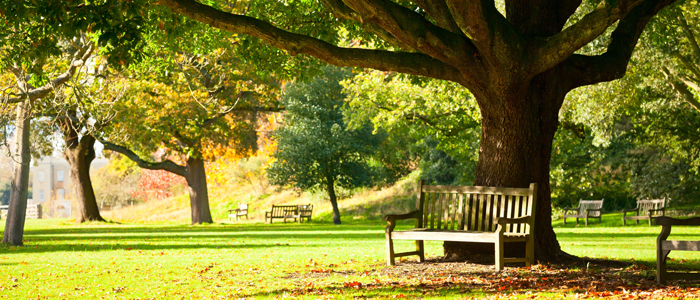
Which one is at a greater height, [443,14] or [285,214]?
[443,14]

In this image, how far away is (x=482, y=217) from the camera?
9.22 metres

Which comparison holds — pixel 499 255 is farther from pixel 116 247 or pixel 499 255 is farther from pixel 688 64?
pixel 688 64

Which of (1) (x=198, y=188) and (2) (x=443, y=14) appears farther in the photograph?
(1) (x=198, y=188)

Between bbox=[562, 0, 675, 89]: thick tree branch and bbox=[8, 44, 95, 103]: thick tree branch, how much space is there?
10724mm

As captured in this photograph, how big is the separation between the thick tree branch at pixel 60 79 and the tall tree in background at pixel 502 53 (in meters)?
7.53

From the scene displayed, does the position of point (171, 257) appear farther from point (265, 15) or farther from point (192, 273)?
point (265, 15)

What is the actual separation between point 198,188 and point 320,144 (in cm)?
577

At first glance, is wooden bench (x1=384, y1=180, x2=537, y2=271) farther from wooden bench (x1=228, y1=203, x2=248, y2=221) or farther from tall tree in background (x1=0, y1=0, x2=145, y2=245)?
wooden bench (x1=228, y1=203, x2=248, y2=221)

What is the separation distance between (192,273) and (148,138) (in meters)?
18.3

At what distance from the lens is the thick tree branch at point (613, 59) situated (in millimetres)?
9297

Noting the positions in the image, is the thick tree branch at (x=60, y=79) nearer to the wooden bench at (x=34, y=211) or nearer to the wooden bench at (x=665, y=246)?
the wooden bench at (x=665, y=246)

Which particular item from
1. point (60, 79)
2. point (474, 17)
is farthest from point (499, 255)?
point (60, 79)

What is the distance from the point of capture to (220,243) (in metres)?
16.3

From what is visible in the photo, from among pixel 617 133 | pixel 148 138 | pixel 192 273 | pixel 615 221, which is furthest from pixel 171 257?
pixel 617 133
